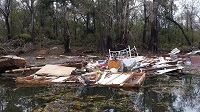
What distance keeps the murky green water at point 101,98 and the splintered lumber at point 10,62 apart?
7.60ft

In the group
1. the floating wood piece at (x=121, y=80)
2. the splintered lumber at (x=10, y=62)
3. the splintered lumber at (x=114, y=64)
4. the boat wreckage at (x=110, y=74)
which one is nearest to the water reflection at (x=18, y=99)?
the boat wreckage at (x=110, y=74)

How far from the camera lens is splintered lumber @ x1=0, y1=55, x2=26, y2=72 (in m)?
14.5

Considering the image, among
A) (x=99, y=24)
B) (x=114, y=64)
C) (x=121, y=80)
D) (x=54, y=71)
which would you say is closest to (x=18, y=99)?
(x=121, y=80)

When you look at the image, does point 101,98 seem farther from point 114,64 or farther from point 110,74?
point 114,64

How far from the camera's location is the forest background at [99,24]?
99.3 ft

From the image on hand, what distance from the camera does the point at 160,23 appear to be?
134ft

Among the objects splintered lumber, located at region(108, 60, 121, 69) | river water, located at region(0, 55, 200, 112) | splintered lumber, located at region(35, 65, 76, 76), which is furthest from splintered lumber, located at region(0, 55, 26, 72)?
splintered lumber, located at region(108, 60, 121, 69)

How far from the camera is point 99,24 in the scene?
101ft

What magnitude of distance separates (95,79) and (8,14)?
26561mm

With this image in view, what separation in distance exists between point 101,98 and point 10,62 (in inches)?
292

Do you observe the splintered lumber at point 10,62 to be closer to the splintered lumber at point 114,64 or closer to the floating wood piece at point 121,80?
the splintered lumber at point 114,64

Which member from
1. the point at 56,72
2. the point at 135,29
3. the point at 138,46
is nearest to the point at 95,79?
the point at 56,72

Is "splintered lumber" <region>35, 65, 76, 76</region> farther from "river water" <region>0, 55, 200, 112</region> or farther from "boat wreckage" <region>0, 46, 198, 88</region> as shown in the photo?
"river water" <region>0, 55, 200, 112</region>

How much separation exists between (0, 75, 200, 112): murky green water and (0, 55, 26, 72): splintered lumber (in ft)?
7.60
